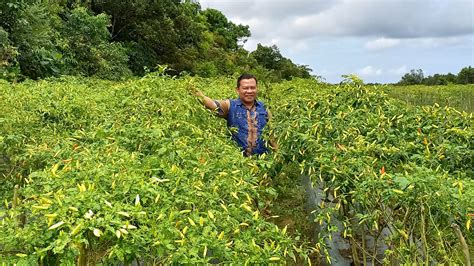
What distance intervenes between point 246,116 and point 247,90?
0.74ft

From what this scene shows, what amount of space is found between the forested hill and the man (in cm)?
80

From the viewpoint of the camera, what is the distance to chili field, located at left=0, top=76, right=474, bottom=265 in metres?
1.69

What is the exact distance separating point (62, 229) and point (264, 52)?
92.9 ft

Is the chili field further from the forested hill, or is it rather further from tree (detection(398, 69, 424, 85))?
tree (detection(398, 69, 424, 85))

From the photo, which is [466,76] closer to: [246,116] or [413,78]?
[413,78]

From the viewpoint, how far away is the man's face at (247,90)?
4543mm

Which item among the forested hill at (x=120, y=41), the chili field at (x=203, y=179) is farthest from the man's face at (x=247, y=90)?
the forested hill at (x=120, y=41)

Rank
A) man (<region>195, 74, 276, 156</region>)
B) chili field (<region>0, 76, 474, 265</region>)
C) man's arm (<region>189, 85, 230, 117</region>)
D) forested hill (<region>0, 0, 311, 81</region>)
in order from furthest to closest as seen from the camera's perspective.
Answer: forested hill (<region>0, 0, 311, 81</region>), man (<region>195, 74, 276, 156</region>), man's arm (<region>189, 85, 230, 117</region>), chili field (<region>0, 76, 474, 265</region>)

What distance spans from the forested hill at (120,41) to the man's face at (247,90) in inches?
33.5

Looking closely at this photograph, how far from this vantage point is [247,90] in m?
4.54

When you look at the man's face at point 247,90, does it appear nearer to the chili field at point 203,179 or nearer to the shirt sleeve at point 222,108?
the shirt sleeve at point 222,108

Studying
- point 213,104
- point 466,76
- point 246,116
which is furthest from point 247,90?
point 466,76

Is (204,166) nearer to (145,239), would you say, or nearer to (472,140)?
(145,239)

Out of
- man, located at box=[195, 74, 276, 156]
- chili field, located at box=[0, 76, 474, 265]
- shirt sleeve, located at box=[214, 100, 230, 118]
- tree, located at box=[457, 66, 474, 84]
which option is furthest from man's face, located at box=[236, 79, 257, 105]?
tree, located at box=[457, 66, 474, 84]
